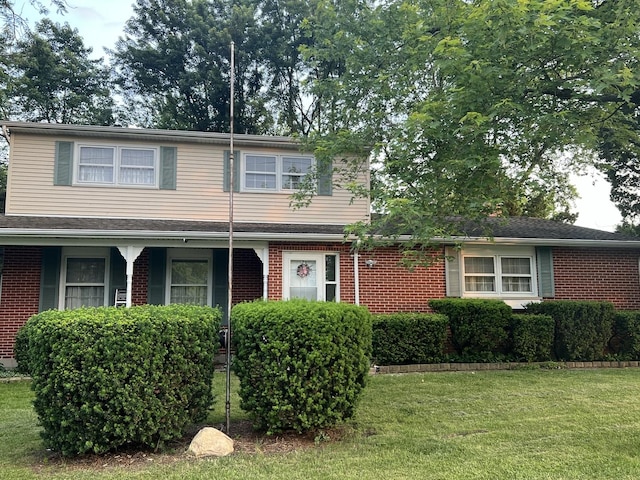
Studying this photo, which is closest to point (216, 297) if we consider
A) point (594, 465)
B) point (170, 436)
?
point (170, 436)

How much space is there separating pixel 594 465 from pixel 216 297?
8336 millimetres

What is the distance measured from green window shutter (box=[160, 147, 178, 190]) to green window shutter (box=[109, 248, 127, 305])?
203 cm

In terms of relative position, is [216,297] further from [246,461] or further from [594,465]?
[594,465]

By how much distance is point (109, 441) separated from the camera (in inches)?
166

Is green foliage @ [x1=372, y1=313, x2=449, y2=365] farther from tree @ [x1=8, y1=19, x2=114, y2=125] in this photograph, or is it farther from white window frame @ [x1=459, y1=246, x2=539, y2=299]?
tree @ [x1=8, y1=19, x2=114, y2=125]

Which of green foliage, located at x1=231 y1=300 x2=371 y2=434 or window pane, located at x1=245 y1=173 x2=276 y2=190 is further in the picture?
window pane, located at x1=245 y1=173 x2=276 y2=190

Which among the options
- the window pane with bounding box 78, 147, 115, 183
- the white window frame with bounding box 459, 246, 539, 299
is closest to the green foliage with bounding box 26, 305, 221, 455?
the window pane with bounding box 78, 147, 115, 183

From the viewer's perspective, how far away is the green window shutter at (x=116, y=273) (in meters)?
10.4

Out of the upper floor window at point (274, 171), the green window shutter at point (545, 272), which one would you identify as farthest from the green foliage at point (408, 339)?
the upper floor window at point (274, 171)

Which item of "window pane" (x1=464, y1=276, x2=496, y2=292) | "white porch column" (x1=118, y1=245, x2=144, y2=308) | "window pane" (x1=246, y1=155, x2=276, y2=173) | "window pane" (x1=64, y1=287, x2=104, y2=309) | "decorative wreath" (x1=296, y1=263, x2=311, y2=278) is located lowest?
"window pane" (x1=64, y1=287, x2=104, y2=309)

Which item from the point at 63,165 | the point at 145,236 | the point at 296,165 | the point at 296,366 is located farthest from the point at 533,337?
the point at 63,165

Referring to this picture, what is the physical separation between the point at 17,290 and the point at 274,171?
20.4 ft

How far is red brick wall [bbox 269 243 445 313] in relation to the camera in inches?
417

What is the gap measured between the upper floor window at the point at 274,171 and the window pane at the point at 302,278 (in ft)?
7.52
